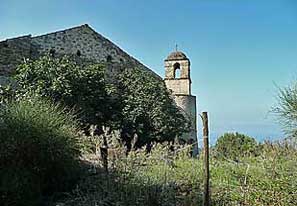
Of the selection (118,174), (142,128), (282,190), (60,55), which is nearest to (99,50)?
(60,55)

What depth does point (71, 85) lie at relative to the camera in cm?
1505

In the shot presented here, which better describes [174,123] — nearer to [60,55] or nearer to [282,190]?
[60,55]

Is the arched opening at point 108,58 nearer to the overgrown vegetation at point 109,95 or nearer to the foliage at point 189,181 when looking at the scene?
the overgrown vegetation at point 109,95

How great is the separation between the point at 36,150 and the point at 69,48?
12.5 metres

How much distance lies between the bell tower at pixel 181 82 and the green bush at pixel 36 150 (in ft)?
41.9

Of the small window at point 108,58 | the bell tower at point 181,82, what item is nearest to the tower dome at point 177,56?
the bell tower at point 181,82

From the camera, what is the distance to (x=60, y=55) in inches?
751

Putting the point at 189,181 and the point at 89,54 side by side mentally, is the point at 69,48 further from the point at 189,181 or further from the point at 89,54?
the point at 189,181

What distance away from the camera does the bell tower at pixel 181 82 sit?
2062cm

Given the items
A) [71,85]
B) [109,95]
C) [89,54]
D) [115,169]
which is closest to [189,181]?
[115,169]

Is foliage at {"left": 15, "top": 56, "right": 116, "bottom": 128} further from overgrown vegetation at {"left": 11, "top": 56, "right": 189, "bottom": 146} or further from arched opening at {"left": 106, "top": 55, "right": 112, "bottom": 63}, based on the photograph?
arched opening at {"left": 106, "top": 55, "right": 112, "bottom": 63}

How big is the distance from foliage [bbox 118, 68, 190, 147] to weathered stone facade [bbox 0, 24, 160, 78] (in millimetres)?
2294

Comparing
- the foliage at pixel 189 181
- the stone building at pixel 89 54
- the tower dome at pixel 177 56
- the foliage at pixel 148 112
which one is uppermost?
the tower dome at pixel 177 56

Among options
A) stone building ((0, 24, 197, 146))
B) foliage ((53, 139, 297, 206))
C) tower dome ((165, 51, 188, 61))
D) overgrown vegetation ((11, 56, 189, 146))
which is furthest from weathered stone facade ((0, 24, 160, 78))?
foliage ((53, 139, 297, 206))
